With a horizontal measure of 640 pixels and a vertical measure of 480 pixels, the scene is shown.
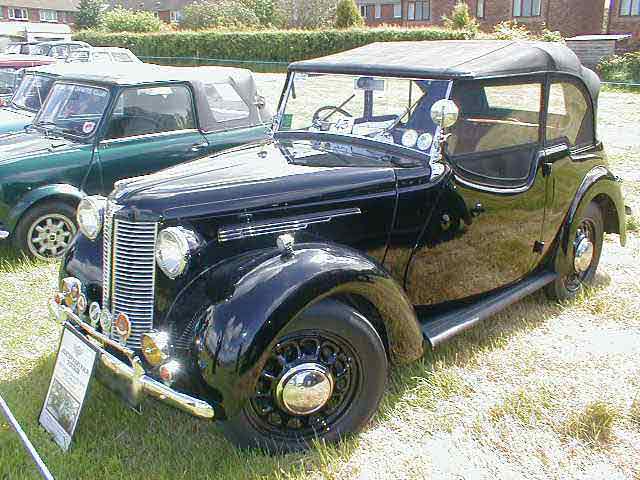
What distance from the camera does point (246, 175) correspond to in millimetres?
3148

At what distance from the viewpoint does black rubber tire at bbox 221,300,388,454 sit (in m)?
2.76

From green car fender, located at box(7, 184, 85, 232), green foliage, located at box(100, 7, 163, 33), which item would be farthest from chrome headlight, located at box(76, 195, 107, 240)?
green foliage, located at box(100, 7, 163, 33)

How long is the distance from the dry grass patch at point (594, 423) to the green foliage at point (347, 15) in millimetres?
24992

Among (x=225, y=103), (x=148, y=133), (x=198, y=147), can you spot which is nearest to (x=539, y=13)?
(x=225, y=103)

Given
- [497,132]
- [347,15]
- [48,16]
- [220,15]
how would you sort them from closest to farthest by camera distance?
[497,132] → [347,15] → [220,15] → [48,16]

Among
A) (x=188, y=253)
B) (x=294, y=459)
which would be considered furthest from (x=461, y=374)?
(x=188, y=253)

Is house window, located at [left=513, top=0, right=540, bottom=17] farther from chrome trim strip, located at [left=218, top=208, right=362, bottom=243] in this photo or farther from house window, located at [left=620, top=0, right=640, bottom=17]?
chrome trim strip, located at [left=218, top=208, right=362, bottom=243]

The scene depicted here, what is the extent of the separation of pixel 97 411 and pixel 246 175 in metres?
1.44

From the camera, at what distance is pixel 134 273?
285 cm

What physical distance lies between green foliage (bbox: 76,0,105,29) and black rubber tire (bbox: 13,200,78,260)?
37151 mm

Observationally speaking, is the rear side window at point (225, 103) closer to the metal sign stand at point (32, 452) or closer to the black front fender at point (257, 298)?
the black front fender at point (257, 298)

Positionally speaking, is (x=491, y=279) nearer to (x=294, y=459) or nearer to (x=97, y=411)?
(x=294, y=459)

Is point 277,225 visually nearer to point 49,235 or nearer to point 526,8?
point 49,235

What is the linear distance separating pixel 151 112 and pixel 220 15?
30961 mm
